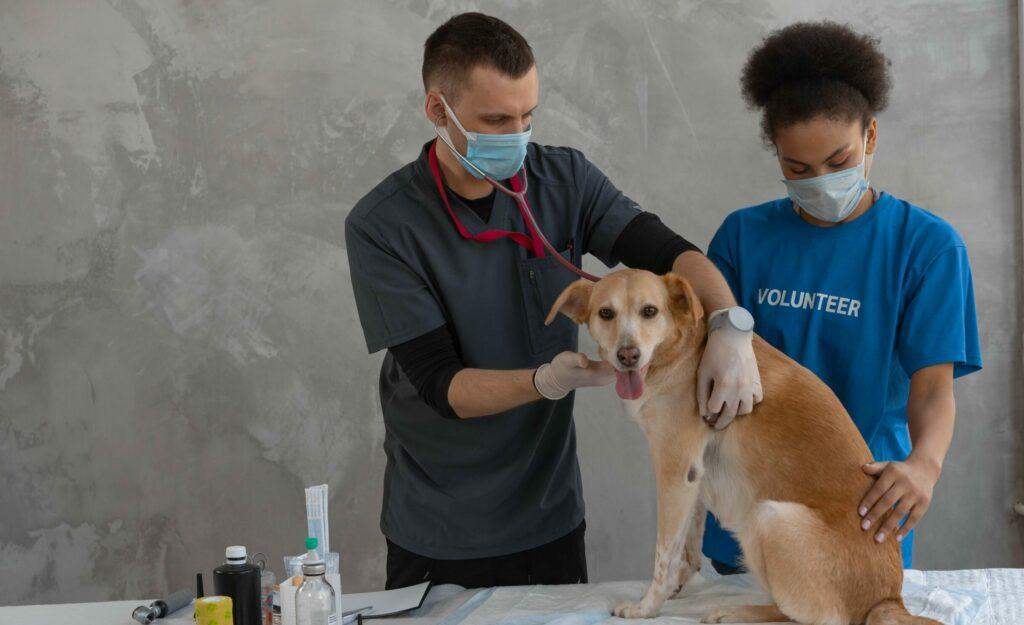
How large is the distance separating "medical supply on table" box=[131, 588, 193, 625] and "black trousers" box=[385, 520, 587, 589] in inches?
22.4

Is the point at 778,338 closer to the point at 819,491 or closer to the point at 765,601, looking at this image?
the point at 819,491

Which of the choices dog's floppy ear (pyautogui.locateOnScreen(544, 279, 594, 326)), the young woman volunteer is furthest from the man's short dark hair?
the young woman volunteer

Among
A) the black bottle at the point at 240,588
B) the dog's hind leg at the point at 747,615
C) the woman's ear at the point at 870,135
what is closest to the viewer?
the black bottle at the point at 240,588

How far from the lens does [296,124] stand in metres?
3.70

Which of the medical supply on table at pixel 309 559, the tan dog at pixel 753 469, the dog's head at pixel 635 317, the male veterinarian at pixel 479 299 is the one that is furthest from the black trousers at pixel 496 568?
the dog's head at pixel 635 317

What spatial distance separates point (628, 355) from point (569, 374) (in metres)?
0.14

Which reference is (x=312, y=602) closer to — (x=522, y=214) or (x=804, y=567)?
(x=804, y=567)

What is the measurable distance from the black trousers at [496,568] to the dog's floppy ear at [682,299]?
74 cm

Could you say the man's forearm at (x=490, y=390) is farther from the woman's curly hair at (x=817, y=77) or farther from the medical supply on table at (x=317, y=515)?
the woman's curly hair at (x=817, y=77)

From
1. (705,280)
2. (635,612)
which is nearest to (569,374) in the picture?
(705,280)

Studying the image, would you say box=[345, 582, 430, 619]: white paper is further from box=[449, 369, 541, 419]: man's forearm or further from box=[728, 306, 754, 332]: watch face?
box=[728, 306, 754, 332]: watch face

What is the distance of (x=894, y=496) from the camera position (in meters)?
1.85

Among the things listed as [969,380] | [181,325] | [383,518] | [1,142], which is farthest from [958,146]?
[1,142]

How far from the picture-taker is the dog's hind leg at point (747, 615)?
1.88m
